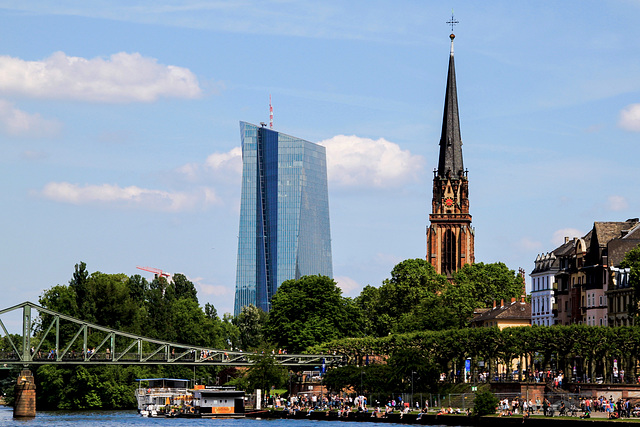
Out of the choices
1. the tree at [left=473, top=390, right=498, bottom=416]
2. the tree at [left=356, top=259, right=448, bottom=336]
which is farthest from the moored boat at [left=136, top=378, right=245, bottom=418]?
the tree at [left=473, top=390, right=498, bottom=416]

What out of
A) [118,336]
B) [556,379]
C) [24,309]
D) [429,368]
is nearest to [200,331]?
[118,336]

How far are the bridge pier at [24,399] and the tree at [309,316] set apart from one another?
39.1 meters

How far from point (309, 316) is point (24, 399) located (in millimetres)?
45655

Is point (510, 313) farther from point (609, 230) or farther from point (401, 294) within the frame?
point (609, 230)

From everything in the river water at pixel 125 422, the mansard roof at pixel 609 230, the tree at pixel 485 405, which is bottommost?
the river water at pixel 125 422

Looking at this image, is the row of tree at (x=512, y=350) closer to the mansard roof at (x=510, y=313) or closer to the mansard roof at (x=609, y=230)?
the mansard roof at (x=609, y=230)

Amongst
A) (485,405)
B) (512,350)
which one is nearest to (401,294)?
(512,350)

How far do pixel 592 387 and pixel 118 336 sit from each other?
75.7 m

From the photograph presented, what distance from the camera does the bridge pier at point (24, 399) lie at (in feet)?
419

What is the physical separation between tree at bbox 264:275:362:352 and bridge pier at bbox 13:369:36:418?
39.1 metres

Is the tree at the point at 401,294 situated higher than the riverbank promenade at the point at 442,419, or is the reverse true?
the tree at the point at 401,294

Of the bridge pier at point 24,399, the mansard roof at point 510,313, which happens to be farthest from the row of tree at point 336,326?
the bridge pier at point 24,399

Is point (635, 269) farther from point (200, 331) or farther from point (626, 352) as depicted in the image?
point (200, 331)

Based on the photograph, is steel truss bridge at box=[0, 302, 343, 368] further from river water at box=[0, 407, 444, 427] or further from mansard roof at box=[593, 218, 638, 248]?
mansard roof at box=[593, 218, 638, 248]
